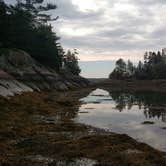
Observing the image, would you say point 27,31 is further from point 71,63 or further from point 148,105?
point 71,63

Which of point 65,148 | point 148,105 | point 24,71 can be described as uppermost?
point 24,71

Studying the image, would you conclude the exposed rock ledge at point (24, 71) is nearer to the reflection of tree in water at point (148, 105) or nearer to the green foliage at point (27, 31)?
the green foliage at point (27, 31)

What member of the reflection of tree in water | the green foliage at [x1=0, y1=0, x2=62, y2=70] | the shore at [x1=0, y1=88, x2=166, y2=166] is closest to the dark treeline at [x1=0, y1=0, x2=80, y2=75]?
the green foliage at [x1=0, y1=0, x2=62, y2=70]

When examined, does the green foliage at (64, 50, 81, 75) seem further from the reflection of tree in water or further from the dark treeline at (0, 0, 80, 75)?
the reflection of tree in water

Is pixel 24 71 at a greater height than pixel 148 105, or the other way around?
pixel 24 71

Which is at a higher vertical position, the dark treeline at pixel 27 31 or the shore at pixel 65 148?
the dark treeline at pixel 27 31

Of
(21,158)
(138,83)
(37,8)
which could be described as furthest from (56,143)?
(138,83)

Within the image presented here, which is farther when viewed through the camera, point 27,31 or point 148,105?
point 27,31

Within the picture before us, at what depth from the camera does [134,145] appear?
19234 mm

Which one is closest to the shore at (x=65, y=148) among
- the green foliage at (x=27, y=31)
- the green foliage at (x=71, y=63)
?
the green foliage at (x=27, y=31)

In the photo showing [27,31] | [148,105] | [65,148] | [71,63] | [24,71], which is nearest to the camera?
[65,148]

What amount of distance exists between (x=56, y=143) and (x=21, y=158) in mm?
3334

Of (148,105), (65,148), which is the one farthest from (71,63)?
(65,148)

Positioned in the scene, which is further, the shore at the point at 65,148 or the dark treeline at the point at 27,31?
the dark treeline at the point at 27,31
